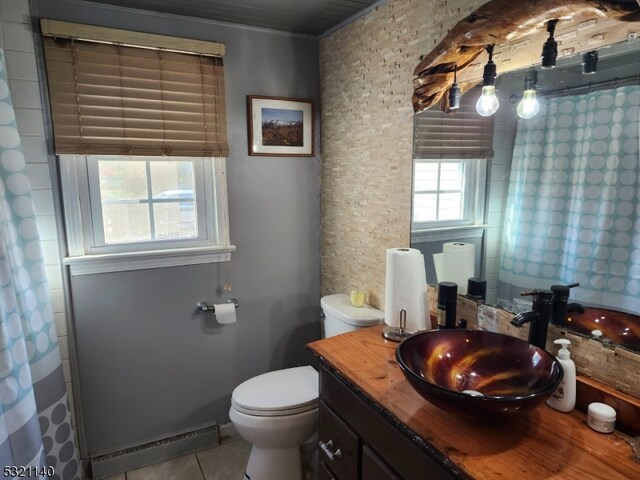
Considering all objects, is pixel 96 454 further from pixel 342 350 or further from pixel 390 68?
pixel 390 68

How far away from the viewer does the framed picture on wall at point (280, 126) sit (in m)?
2.14

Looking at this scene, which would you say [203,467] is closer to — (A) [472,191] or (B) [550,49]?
(A) [472,191]

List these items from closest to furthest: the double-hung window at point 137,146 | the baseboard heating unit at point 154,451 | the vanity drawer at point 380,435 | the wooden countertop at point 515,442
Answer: the wooden countertop at point 515,442 < the vanity drawer at point 380,435 < the double-hung window at point 137,146 < the baseboard heating unit at point 154,451

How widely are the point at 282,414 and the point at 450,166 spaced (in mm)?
1258

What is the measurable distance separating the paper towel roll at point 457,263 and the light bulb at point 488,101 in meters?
0.48

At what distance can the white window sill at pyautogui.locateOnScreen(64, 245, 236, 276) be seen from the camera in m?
1.87

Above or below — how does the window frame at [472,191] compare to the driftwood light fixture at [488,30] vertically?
below

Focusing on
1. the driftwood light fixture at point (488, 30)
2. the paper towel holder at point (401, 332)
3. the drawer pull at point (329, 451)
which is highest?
the driftwood light fixture at point (488, 30)

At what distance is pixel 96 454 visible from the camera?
2.03 meters

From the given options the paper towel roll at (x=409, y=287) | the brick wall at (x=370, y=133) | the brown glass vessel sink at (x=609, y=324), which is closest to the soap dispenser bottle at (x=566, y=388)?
the brown glass vessel sink at (x=609, y=324)

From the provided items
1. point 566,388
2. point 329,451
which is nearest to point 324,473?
point 329,451

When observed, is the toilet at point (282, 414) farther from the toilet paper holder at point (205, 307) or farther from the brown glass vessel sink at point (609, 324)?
the brown glass vessel sink at point (609, 324)

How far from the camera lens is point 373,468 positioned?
1147 millimetres

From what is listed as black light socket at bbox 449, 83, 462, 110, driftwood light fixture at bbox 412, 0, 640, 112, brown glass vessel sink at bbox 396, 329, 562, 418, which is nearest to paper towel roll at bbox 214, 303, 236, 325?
brown glass vessel sink at bbox 396, 329, 562, 418
